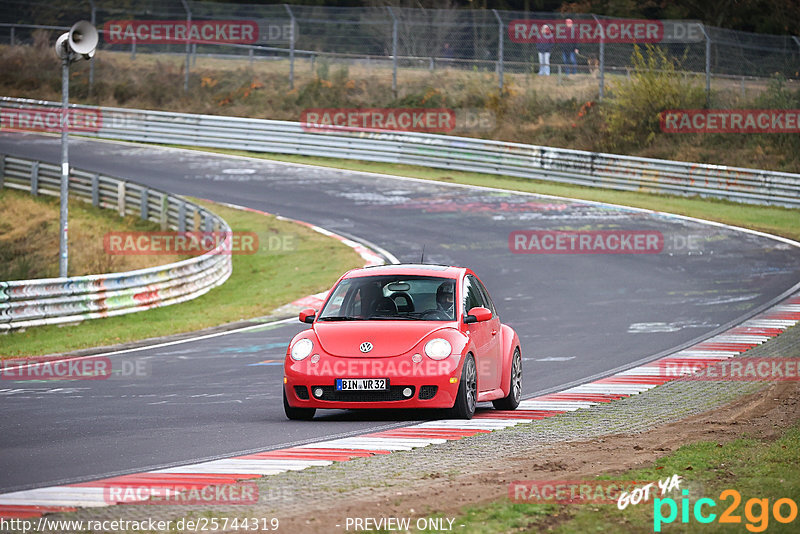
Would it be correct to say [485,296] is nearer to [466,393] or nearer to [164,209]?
[466,393]

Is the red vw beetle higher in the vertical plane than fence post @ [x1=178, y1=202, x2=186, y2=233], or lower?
higher

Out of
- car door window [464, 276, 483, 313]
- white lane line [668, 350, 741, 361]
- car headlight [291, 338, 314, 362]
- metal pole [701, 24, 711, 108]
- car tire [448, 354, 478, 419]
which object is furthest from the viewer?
metal pole [701, 24, 711, 108]

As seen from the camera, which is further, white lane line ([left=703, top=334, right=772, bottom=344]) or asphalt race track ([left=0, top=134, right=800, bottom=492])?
white lane line ([left=703, top=334, right=772, bottom=344])

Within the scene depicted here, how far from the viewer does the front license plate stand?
10062 millimetres

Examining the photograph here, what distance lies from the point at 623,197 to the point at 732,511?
2863 centimetres

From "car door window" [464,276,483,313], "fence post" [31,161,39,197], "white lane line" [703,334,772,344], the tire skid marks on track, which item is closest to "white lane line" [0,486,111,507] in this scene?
the tire skid marks on track

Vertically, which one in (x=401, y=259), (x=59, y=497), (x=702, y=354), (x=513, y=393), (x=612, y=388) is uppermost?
(x=59, y=497)

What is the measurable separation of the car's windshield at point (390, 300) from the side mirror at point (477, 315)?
0.16m

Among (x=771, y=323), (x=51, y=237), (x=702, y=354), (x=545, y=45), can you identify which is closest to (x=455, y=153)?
(x=545, y=45)

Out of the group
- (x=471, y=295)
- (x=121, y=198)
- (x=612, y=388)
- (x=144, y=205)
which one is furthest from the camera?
(x=121, y=198)

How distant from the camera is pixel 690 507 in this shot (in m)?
6.20

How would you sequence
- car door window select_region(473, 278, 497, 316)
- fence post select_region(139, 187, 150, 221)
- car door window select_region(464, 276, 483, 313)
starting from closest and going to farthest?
car door window select_region(464, 276, 483, 313), car door window select_region(473, 278, 497, 316), fence post select_region(139, 187, 150, 221)

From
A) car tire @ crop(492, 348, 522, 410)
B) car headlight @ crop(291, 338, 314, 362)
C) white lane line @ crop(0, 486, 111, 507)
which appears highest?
car headlight @ crop(291, 338, 314, 362)

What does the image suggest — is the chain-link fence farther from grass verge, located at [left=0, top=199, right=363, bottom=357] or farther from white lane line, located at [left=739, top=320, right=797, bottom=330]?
white lane line, located at [left=739, top=320, right=797, bottom=330]
